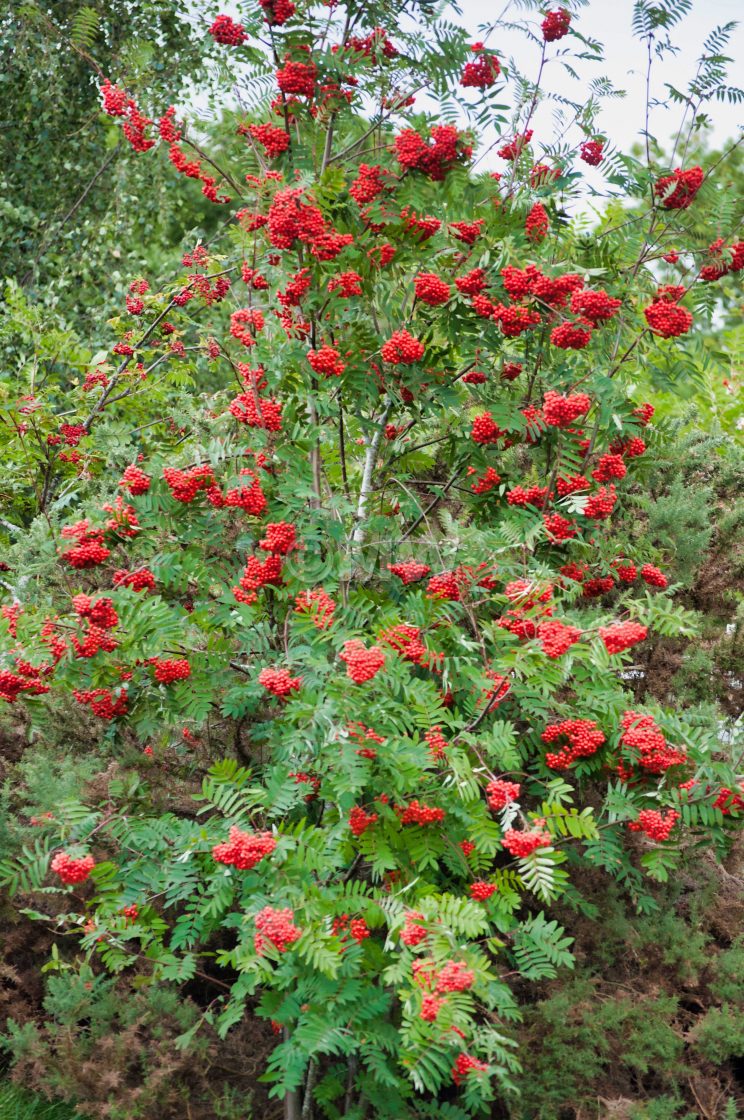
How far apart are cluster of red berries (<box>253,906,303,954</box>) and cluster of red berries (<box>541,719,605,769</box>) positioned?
1.06 m

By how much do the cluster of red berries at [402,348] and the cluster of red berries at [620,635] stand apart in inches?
45.0

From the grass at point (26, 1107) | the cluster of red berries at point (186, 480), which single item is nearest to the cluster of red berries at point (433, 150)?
the cluster of red berries at point (186, 480)

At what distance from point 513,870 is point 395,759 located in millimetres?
1090

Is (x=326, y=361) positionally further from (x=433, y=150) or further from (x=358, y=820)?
(x=358, y=820)

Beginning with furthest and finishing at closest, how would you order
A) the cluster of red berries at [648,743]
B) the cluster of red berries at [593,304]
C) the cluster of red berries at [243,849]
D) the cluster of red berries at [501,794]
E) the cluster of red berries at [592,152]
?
the cluster of red berries at [592,152] < the cluster of red berries at [593,304] < the cluster of red berries at [648,743] < the cluster of red berries at [501,794] < the cluster of red berries at [243,849]

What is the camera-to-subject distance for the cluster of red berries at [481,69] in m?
3.76

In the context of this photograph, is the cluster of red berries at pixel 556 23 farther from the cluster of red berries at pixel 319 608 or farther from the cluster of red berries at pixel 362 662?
the cluster of red berries at pixel 362 662

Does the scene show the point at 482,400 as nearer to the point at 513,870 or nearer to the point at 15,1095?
the point at 513,870

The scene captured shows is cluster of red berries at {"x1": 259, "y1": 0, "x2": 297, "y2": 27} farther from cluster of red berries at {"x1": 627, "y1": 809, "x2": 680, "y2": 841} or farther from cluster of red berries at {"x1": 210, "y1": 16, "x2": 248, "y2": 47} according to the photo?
cluster of red berries at {"x1": 627, "y1": 809, "x2": 680, "y2": 841}

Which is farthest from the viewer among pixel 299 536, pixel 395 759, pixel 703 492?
pixel 703 492

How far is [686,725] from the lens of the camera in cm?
361

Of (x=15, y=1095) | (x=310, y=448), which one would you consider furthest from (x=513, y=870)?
(x=15, y=1095)

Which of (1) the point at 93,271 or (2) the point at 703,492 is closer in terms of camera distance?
(2) the point at 703,492

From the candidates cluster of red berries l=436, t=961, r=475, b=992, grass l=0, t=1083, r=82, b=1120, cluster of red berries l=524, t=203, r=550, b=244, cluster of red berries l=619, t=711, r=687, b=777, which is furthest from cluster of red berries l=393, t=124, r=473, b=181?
grass l=0, t=1083, r=82, b=1120
